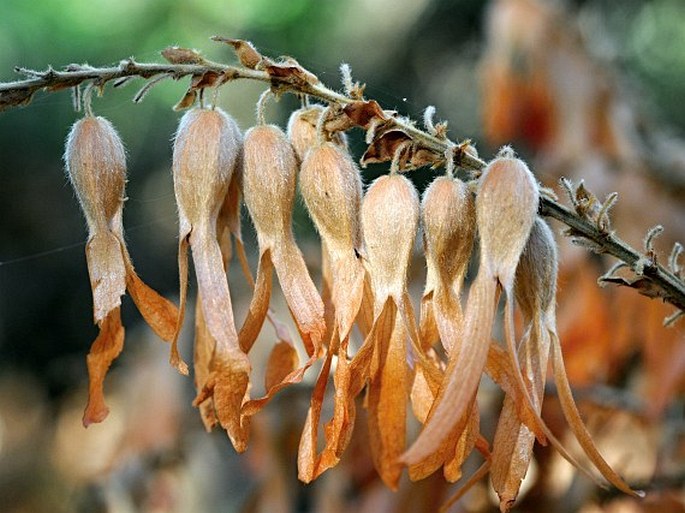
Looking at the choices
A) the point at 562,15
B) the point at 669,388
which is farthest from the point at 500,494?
the point at 562,15

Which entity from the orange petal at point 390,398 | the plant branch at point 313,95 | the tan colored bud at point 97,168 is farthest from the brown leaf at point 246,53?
the orange petal at point 390,398

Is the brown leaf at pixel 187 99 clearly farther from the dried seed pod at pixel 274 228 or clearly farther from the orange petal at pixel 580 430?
the orange petal at pixel 580 430

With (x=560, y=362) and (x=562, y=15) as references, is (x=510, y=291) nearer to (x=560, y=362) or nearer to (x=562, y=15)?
(x=560, y=362)

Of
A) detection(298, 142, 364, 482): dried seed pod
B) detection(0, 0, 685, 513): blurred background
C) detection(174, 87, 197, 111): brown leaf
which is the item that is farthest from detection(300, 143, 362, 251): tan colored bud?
detection(0, 0, 685, 513): blurred background

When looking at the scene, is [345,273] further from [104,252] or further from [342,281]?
[104,252]

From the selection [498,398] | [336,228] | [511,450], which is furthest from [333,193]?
[498,398]

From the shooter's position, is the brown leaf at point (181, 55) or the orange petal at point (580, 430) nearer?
the orange petal at point (580, 430)

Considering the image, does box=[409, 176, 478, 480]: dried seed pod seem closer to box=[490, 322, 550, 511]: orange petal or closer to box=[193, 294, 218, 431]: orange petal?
box=[490, 322, 550, 511]: orange petal
